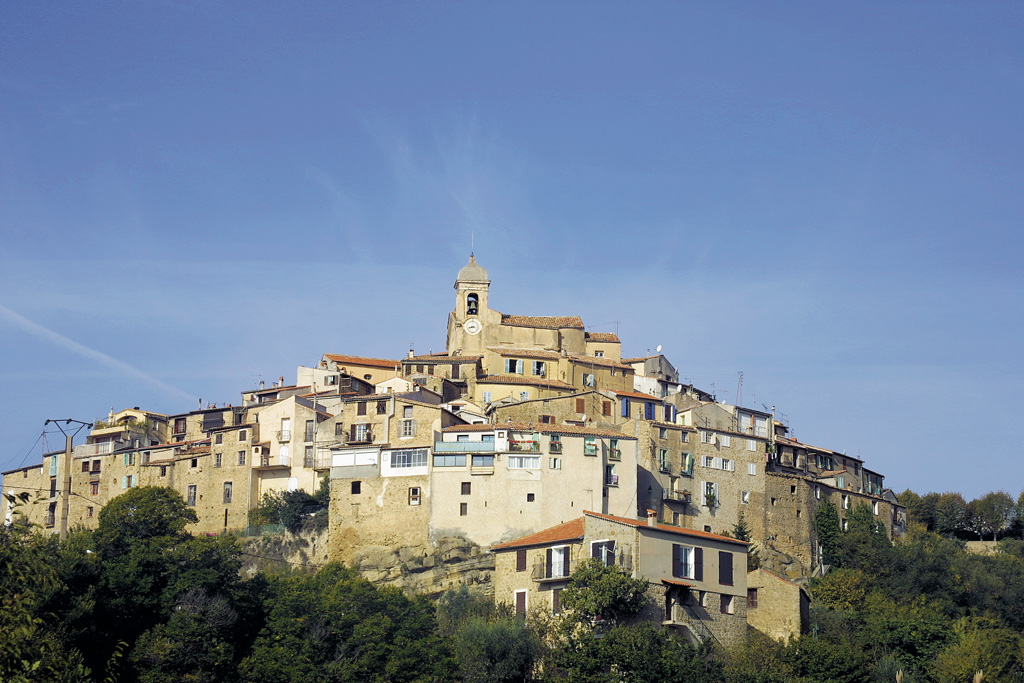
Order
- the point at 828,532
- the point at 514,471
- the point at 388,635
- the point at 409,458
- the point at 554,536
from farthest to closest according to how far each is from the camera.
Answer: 1. the point at 828,532
2. the point at 409,458
3. the point at 514,471
4. the point at 554,536
5. the point at 388,635

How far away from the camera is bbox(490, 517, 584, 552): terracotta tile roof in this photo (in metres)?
58.0

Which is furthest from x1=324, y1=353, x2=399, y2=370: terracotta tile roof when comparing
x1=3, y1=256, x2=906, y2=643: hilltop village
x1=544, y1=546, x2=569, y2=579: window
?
x1=544, y1=546, x2=569, y2=579: window

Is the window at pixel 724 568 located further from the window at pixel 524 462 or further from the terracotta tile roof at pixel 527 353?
the terracotta tile roof at pixel 527 353

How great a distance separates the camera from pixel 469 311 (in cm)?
9612

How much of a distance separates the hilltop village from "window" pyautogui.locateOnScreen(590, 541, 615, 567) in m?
0.13

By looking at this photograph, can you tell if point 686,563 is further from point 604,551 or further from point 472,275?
point 472,275

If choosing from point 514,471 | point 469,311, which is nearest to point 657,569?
point 514,471

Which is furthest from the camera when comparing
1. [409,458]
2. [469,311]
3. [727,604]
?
[469,311]

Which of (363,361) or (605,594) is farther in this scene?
(363,361)

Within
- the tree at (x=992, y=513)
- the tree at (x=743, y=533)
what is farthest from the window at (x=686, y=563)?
the tree at (x=992, y=513)

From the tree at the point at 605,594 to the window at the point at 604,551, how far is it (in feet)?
3.81

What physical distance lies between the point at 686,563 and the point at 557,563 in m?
5.57

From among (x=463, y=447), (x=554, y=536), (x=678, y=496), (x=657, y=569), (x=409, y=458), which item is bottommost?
(x=657, y=569)

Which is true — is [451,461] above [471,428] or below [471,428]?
below
